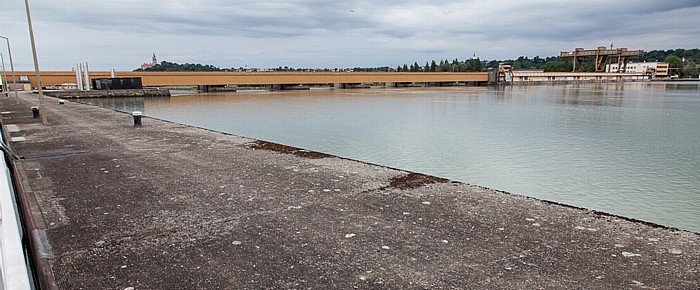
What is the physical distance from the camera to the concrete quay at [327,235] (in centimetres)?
350

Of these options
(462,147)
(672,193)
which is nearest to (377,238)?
(672,193)

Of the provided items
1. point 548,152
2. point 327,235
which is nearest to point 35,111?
point 327,235

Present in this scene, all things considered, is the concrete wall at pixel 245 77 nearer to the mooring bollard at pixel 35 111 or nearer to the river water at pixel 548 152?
the river water at pixel 548 152

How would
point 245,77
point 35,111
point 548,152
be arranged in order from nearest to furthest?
1. point 548,152
2. point 35,111
3. point 245,77

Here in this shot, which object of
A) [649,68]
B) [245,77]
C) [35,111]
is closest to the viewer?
[35,111]

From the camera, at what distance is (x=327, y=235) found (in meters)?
4.38

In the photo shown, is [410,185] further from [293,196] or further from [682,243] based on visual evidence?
[682,243]

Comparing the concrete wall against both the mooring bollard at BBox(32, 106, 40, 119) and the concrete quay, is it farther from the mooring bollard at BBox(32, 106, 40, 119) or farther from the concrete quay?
the concrete quay

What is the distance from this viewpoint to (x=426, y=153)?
1319 cm

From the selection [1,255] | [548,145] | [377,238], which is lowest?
[548,145]

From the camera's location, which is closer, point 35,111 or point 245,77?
point 35,111

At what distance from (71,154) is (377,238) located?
771cm

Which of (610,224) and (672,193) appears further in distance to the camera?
(672,193)

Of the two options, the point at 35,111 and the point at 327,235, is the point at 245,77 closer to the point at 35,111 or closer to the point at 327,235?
the point at 35,111
